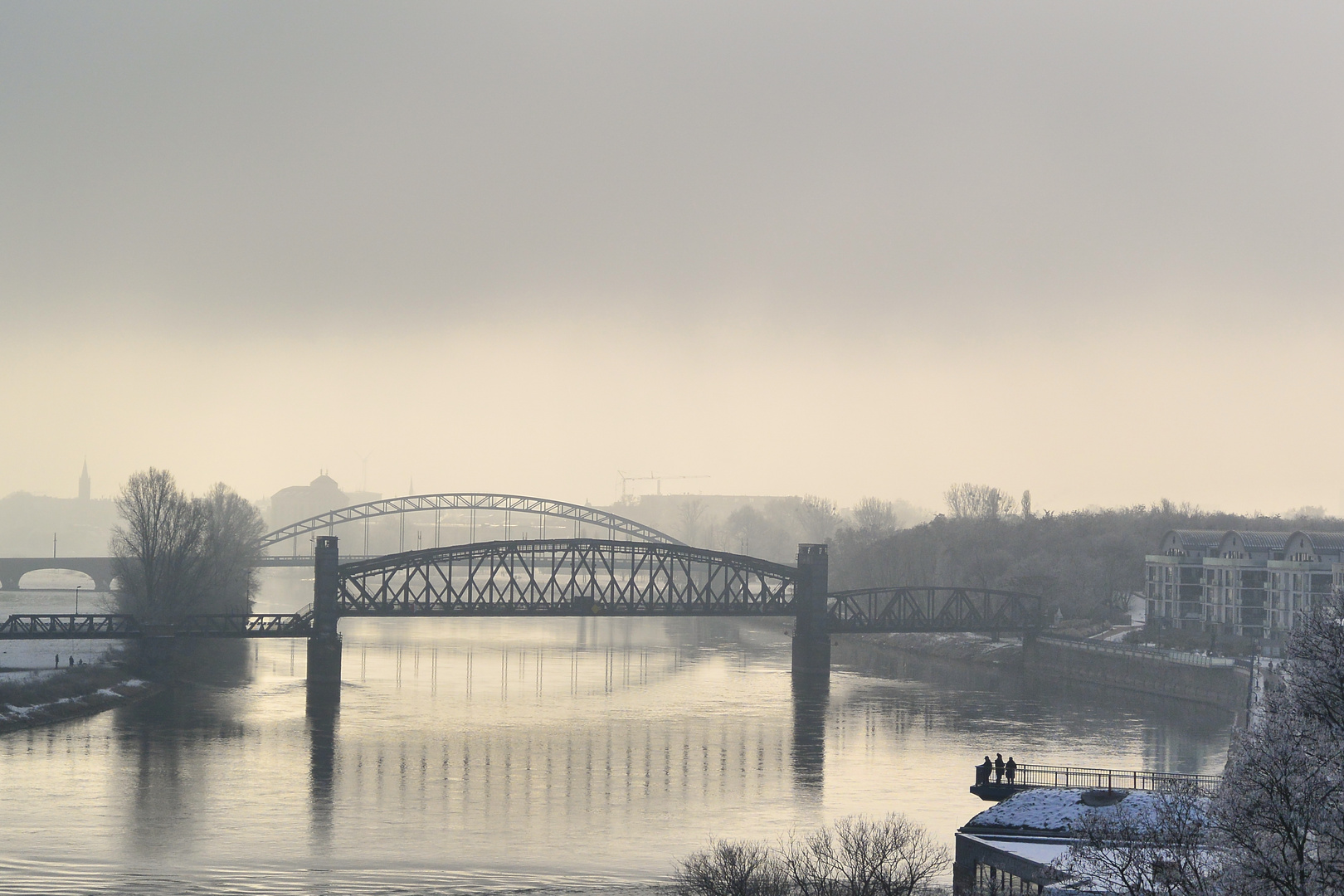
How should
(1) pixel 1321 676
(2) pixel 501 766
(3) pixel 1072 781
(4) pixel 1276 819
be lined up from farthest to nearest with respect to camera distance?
(2) pixel 501 766
(3) pixel 1072 781
(1) pixel 1321 676
(4) pixel 1276 819

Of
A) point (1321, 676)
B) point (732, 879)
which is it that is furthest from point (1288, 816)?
point (732, 879)

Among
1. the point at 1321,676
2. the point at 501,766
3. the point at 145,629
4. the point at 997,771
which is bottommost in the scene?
the point at 501,766

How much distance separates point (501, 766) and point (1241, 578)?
211 ft

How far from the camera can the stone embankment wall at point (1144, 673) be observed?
91.7m

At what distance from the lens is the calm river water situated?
4822cm

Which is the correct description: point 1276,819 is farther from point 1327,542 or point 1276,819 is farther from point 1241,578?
point 1241,578

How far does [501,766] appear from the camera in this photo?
6881 centimetres

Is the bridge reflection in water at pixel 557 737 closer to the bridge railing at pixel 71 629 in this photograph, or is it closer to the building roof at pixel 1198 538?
the bridge railing at pixel 71 629

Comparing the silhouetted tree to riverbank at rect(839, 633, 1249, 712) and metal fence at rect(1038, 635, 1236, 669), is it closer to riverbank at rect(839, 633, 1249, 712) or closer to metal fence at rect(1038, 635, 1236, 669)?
riverbank at rect(839, 633, 1249, 712)

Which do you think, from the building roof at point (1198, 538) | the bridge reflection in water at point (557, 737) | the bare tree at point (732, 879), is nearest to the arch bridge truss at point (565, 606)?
the bridge reflection in water at point (557, 737)

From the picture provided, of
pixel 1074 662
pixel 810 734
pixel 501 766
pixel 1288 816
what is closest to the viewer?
pixel 1288 816

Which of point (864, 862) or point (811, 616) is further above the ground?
point (811, 616)

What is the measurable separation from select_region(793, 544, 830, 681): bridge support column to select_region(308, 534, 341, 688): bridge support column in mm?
32880

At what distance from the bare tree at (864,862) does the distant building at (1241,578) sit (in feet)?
192
